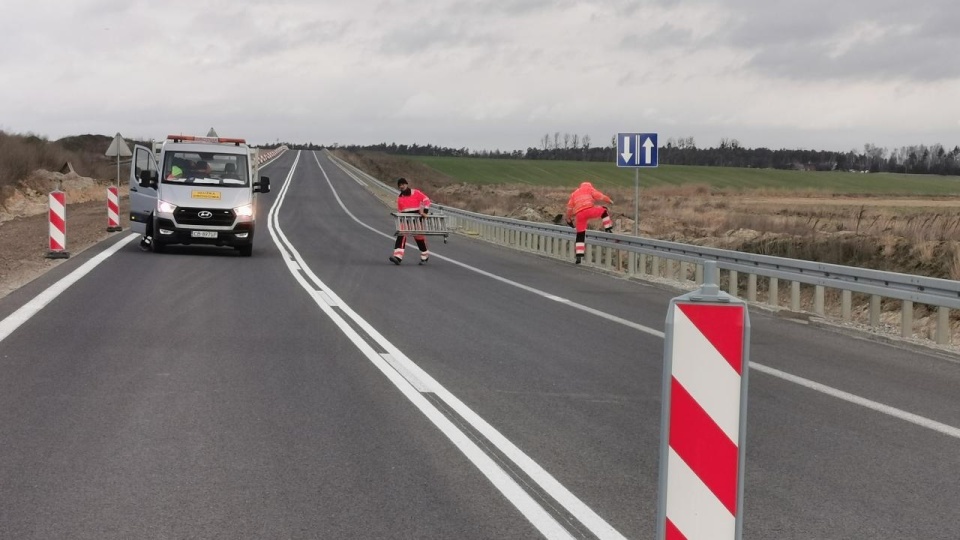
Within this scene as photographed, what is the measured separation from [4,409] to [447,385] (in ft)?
10.9

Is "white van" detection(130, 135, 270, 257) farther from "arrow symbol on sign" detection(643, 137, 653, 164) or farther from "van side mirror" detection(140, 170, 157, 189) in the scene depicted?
"arrow symbol on sign" detection(643, 137, 653, 164)

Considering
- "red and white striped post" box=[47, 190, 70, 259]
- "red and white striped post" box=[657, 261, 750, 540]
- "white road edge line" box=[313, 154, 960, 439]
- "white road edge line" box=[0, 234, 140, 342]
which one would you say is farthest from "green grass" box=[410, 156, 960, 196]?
"red and white striped post" box=[657, 261, 750, 540]

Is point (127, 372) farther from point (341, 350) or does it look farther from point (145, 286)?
point (145, 286)

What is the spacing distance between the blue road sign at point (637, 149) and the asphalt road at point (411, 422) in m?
8.20

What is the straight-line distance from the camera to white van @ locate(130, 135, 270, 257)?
888 inches

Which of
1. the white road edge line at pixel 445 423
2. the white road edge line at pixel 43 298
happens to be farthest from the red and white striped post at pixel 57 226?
the white road edge line at pixel 445 423

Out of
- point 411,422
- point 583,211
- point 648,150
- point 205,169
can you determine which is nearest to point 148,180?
point 205,169

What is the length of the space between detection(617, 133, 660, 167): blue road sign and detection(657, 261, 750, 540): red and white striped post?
19154 millimetres

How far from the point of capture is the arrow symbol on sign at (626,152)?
907 inches

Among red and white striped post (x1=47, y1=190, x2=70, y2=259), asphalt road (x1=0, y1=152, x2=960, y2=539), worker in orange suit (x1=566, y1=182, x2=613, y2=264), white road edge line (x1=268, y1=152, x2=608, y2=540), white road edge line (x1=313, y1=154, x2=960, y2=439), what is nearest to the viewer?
white road edge line (x1=268, y1=152, x2=608, y2=540)

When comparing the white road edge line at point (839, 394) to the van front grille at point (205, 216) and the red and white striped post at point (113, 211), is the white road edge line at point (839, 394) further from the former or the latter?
the red and white striped post at point (113, 211)

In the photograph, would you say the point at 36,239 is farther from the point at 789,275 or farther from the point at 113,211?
the point at 789,275

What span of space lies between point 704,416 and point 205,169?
69.2 feet

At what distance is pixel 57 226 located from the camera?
20531mm
